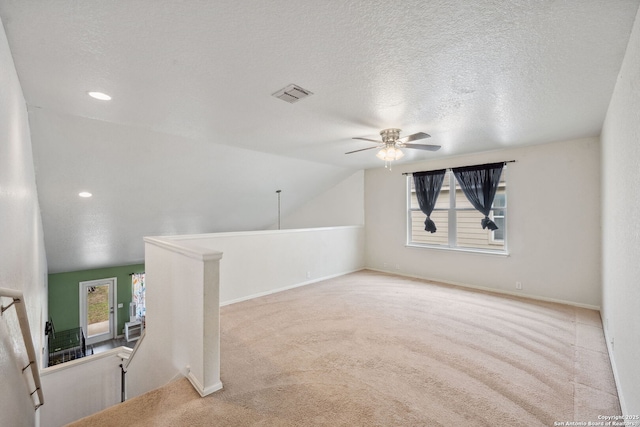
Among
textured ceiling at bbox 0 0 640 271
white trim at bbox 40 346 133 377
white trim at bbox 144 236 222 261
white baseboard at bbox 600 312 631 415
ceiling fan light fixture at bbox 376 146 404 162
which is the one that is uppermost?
textured ceiling at bbox 0 0 640 271

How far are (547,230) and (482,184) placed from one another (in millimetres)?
1143

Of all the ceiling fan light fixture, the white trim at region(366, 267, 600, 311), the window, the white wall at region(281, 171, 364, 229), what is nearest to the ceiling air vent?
the ceiling fan light fixture

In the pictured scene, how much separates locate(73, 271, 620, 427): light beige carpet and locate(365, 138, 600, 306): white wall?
1.53ft

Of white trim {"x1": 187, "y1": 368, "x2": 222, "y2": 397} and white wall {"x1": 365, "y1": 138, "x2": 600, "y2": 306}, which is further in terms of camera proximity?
white wall {"x1": 365, "y1": 138, "x2": 600, "y2": 306}

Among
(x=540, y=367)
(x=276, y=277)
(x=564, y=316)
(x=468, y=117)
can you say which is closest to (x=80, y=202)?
(x=276, y=277)

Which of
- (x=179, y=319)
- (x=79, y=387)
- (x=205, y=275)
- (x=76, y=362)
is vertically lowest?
(x=79, y=387)

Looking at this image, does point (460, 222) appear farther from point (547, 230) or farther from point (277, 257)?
point (277, 257)

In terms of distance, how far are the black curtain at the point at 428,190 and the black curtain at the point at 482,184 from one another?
421 millimetres

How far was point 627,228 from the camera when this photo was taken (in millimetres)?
1950

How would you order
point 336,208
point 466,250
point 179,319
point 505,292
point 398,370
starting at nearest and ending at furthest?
point 398,370 → point 179,319 → point 505,292 → point 466,250 → point 336,208

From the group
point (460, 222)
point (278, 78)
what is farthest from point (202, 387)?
point (460, 222)

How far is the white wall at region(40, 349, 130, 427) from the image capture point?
3797mm

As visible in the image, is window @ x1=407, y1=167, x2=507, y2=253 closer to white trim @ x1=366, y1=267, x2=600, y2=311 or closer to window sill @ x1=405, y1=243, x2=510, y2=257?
window sill @ x1=405, y1=243, x2=510, y2=257

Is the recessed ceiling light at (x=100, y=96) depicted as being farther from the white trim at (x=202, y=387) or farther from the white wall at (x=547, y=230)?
the white wall at (x=547, y=230)
